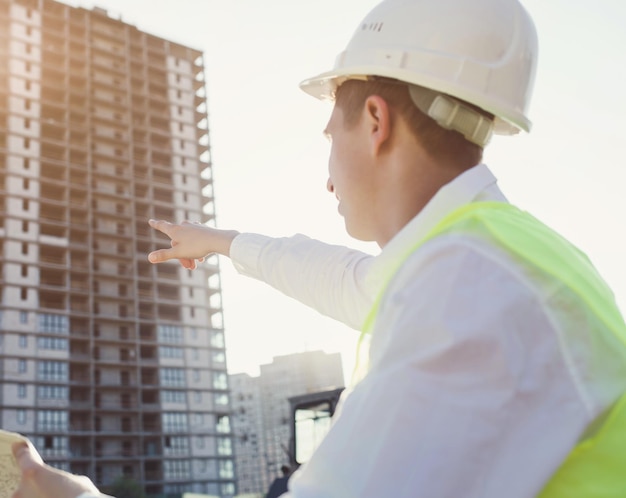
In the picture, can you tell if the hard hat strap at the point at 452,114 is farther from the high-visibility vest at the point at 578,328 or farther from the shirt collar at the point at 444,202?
the high-visibility vest at the point at 578,328

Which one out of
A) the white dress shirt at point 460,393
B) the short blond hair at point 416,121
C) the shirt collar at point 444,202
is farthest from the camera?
the short blond hair at point 416,121

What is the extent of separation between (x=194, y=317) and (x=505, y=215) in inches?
2125

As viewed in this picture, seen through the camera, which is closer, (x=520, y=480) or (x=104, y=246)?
(x=520, y=480)

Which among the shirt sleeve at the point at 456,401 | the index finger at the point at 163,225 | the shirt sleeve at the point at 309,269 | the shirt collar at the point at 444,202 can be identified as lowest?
the shirt sleeve at the point at 456,401

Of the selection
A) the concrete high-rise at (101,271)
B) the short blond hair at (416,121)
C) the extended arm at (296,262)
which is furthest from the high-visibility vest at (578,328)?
the concrete high-rise at (101,271)

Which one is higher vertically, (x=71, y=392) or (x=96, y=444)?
(x=71, y=392)

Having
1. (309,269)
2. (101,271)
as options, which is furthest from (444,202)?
(101,271)

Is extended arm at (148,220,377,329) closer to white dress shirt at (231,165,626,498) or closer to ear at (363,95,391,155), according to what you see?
ear at (363,95,391,155)

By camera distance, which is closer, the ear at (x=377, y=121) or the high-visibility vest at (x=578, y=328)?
the high-visibility vest at (x=578, y=328)

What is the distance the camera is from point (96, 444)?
46438 millimetres

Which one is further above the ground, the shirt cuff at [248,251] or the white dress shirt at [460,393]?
the shirt cuff at [248,251]

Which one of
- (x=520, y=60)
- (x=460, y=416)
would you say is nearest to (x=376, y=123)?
(x=520, y=60)

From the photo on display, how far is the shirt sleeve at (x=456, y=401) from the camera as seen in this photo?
1.94 ft

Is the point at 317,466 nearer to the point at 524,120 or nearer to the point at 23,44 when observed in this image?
the point at 524,120
